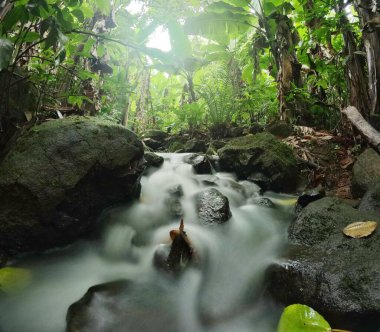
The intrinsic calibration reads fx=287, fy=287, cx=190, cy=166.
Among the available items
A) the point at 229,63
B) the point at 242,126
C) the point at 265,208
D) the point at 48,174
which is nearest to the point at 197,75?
the point at 229,63

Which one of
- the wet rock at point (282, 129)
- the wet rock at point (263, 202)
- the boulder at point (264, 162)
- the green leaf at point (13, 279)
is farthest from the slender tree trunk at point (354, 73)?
the green leaf at point (13, 279)

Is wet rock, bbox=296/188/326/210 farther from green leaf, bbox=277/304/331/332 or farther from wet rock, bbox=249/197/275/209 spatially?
green leaf, bbox=277/304/331/332

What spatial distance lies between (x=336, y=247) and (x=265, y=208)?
136 cm

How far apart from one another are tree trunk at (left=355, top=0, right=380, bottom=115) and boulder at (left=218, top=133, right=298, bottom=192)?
125 cm

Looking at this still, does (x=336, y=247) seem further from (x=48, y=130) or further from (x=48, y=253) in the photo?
(x=48, y=130)

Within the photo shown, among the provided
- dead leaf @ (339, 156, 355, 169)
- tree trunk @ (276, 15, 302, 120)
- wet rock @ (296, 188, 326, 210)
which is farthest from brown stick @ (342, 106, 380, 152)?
tree trunk @ (276, 15, 302, 120)

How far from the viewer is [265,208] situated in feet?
11.5

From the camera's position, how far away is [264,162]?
167 inches

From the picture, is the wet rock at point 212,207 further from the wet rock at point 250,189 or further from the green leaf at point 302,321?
the green leaf at point 302,321

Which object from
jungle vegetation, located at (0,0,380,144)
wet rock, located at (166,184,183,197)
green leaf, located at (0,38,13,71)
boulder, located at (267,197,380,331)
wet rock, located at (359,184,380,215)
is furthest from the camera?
wet rock, located at (166,184,183,197)

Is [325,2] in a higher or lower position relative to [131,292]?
higher

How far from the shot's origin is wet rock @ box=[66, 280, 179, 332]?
1.82 m

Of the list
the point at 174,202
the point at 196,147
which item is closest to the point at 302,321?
the point at 174,202

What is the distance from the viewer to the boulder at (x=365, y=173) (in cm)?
299
